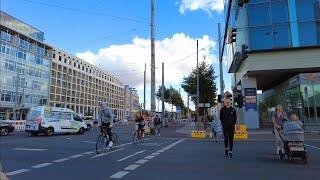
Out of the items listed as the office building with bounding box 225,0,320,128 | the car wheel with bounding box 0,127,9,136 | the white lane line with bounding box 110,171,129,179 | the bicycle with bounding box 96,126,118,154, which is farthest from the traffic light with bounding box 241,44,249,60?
the white lane line with bounding box 110,171,129,179

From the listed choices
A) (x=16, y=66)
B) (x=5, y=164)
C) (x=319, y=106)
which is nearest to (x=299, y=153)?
(x=5, y=164)

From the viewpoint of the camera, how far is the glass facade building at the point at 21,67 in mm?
86438

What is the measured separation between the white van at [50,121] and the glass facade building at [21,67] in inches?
2173

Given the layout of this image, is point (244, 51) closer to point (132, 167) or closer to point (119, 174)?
point (132, 167)

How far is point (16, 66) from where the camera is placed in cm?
8994

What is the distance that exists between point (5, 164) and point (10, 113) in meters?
88.4

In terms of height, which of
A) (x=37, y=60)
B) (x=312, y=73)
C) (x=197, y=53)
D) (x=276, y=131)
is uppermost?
(x=37, y=60)

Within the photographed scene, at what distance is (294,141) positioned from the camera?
12.3 meters

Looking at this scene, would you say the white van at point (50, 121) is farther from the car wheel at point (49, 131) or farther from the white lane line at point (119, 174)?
the white lane line at point (119, 174)

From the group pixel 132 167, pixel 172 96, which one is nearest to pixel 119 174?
pixel 132 167

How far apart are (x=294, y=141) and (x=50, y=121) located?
23245 millimetres

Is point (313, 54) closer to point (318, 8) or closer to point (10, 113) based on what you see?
point (318, 8)

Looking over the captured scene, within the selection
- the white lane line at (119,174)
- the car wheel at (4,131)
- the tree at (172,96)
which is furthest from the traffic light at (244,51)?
the tree at (172,96)

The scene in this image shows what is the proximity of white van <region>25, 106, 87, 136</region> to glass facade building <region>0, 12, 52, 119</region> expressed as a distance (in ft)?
181
